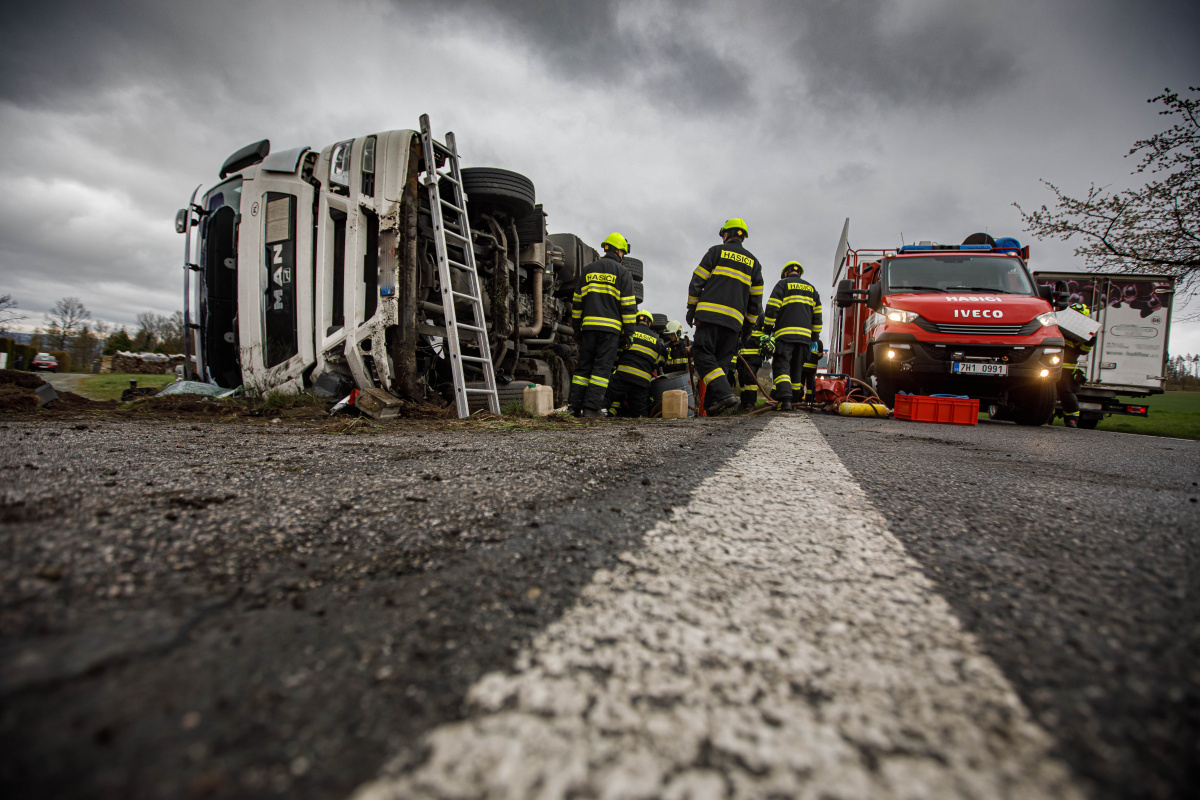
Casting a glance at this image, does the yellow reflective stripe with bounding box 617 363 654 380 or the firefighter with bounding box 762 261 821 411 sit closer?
the yellow reflective stripe with bounding box 617 363 654 380

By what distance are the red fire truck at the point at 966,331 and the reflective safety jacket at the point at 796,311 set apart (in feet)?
1.58

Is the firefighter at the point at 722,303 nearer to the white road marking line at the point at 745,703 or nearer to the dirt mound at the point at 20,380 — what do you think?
the white road marking line at the point at 745,703

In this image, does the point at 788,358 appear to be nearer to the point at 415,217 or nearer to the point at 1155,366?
the point at 415,217

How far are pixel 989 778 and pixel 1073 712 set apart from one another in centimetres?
17

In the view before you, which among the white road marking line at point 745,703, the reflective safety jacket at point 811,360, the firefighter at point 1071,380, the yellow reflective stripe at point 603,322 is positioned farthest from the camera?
the reflective safety jacket at point 811,360

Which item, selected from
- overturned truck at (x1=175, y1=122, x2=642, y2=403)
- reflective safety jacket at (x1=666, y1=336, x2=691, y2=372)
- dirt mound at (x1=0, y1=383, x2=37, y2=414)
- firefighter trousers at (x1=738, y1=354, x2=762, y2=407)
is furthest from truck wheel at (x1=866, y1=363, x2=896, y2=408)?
dirt mound at (x1=0, y1=383, x2=37, y2=414)

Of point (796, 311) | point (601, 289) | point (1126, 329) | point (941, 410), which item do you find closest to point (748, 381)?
point (796, 311)

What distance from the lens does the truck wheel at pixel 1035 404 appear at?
5.82 metres

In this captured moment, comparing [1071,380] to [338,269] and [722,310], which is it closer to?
[722,310]

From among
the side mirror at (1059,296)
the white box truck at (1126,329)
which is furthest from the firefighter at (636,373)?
the white box truck at (1126,329)

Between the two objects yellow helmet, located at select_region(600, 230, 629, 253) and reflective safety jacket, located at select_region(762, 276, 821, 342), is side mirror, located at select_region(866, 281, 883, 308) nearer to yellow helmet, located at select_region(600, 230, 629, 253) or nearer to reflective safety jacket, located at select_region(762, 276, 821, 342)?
reflective safety jacket, located at select_region(762, 276, 821, 342)

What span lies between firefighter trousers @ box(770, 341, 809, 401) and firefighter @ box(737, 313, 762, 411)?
29cm

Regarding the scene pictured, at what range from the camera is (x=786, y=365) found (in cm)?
724

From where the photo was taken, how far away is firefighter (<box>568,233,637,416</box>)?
5.99m
